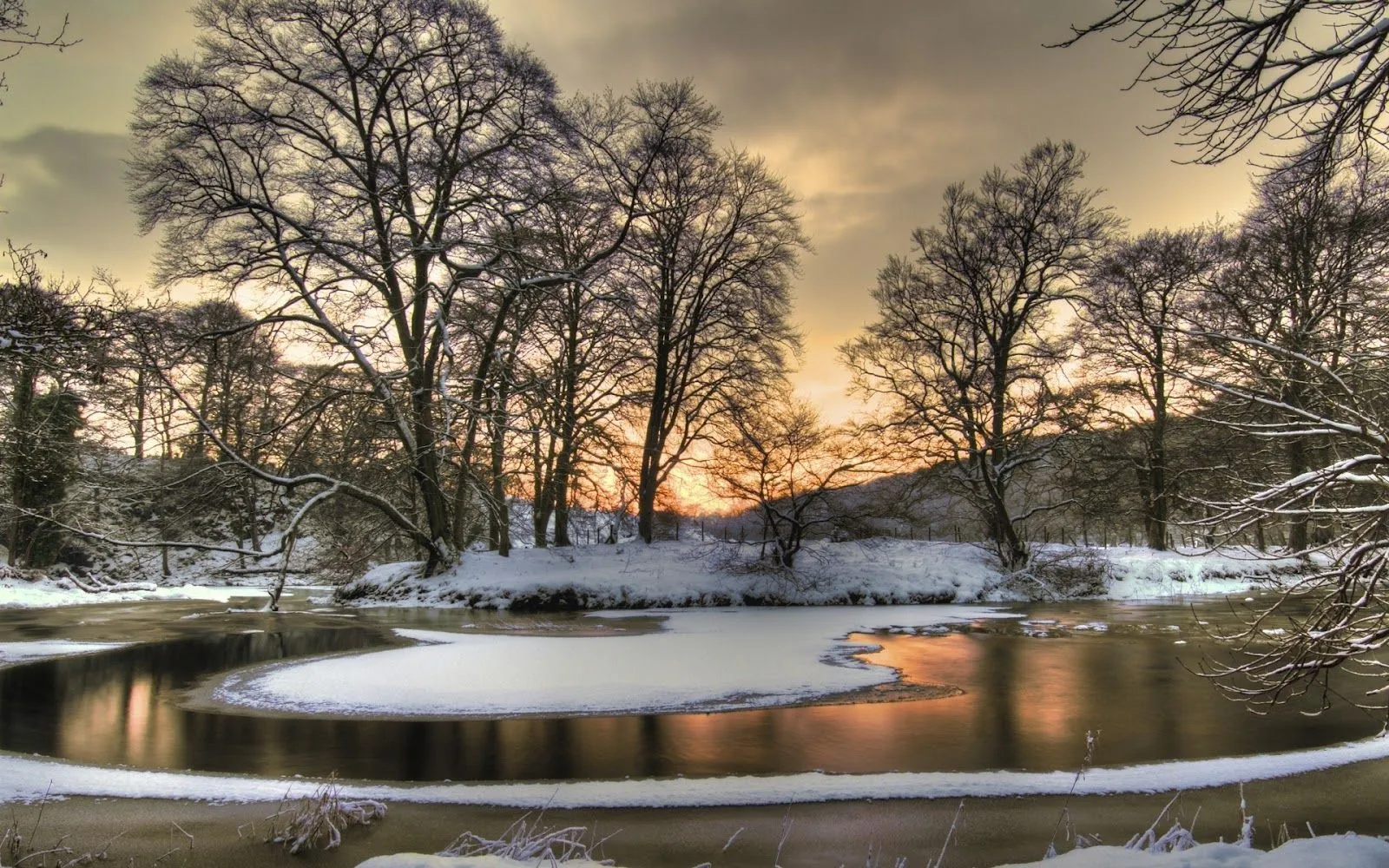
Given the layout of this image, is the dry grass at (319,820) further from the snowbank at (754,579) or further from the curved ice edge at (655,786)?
the snowbank at (754,579)

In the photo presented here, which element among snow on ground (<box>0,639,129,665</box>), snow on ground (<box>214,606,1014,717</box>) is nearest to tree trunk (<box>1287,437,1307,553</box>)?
snow on ground (<box>214,606,1014,717</box>)

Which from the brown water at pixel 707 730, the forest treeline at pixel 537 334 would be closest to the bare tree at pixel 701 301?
the forest treeline at pixel 537 334

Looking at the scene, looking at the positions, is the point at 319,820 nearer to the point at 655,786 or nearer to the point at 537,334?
the point at 655,786

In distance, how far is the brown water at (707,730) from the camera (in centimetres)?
669

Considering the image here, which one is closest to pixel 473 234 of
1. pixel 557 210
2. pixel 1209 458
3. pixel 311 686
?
pixel 557 210

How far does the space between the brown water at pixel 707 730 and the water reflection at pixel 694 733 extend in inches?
1.1

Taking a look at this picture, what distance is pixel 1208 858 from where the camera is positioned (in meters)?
3.74

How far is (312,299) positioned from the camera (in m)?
19.1

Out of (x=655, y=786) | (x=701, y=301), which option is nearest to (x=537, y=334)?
(x=701, y=301)

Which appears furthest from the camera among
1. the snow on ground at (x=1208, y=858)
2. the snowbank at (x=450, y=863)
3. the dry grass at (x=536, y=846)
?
the dry grass at (x=536, y=846)

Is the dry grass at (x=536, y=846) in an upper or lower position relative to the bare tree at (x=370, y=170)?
lower

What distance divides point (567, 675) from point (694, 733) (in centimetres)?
319

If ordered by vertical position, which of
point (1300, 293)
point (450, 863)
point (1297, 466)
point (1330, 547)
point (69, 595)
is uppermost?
point (1300, 293)

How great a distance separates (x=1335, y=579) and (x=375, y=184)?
20277 millimetres
